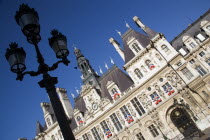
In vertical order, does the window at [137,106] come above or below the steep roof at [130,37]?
below

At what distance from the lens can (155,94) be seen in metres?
27.8

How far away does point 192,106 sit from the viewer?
80.2ft

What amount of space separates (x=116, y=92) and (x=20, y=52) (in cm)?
2603

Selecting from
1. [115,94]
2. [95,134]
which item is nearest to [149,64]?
[115,94]

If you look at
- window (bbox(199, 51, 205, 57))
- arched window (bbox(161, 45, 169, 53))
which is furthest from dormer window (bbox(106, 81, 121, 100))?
window (bbox(199, 51, 205, 57))

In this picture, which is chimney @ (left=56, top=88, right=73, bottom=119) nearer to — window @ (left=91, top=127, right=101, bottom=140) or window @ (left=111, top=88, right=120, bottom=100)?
window @ (left=91, top=127, right=101, bottom=140)

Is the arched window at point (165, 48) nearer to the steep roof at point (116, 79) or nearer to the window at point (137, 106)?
the steep roof at point (116, 79)

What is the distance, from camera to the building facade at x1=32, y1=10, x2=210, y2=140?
2497 cm

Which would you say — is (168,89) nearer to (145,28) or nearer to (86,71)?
(145,28)

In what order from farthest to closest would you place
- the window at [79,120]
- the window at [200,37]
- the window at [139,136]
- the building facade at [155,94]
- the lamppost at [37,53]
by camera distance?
the window at [79,120], the window at [200,37], the window at [139,136], the building facade at [155,94], the lamppost at [37,53]

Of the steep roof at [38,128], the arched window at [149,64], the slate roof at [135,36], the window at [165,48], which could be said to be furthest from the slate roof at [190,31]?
the steep roof at [38,128]

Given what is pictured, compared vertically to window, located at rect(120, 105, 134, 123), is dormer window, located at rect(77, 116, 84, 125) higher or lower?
higher

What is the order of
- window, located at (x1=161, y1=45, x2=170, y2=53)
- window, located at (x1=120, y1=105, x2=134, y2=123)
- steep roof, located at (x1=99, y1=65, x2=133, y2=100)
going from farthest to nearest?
steep roof, located at (x1=99, y1=65, x2=133, y2=100)
window, located at (x1=161, y1=45, x2=170, y2=53)
window, located at (x1=120, y1=105, x2=134, y2=123)

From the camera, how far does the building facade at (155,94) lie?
24969 mm
